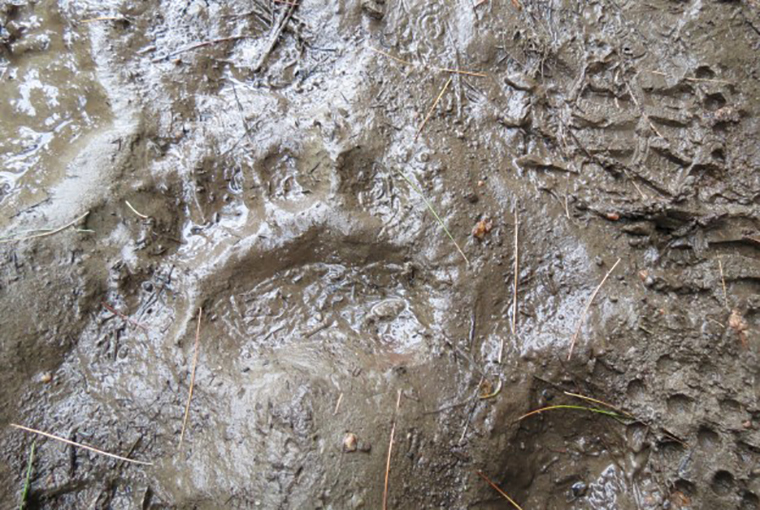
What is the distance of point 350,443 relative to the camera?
191 cm

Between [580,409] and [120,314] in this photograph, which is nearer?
[580,409]

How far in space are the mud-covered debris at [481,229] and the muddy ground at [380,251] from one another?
1 centimetres

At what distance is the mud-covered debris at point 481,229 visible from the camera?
2.23 metres

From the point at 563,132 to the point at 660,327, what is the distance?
3.37 feet

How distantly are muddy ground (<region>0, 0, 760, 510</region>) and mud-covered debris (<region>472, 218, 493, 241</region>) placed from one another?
10mm

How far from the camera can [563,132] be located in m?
2.36

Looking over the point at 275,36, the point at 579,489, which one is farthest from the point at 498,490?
the point at 275,36

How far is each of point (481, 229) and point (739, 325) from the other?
3.91ft

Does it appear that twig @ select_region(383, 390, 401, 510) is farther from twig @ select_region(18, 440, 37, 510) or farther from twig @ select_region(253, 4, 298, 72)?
twig @ select_region(253, 4, 298, 72)

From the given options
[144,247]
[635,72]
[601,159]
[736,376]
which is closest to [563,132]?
[601,159]

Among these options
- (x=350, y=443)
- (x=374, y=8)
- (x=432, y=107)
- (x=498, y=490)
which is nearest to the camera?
(x=350, y=443)

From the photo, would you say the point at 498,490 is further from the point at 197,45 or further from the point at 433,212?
the point at 197,45

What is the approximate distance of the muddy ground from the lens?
6.62 feet

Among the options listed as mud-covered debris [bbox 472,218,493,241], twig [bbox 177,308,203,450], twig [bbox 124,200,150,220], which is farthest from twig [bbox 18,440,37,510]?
mud-covered debris [bbox 472,218,493,241]
